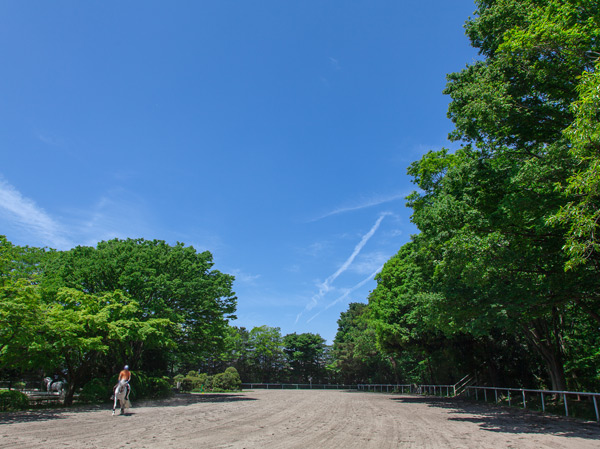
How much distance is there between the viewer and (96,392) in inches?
810

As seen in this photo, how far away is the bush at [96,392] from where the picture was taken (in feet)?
66.3

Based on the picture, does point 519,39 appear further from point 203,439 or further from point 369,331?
point 369,331

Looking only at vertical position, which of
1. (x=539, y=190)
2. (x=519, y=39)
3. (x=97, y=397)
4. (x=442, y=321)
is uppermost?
(x=519, y=39)

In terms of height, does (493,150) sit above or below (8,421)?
above

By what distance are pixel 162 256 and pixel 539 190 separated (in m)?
23.2

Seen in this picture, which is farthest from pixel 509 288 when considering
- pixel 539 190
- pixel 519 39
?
pixel 519 39

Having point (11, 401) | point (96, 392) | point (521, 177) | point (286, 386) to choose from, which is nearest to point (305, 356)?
point (286, 386)

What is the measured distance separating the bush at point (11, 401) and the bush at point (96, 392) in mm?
Answer: 3690

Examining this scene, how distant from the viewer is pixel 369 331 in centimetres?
4112

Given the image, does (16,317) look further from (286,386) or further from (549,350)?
(286,386)

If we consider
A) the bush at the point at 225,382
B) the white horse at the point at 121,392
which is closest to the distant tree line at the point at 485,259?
the white horse at the point at 121,392

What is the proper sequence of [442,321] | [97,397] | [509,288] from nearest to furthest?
[509,288] → [442,321] → [97,397]

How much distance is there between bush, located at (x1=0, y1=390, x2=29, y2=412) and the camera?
1607 cm

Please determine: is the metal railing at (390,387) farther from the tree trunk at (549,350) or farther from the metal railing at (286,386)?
the tree trunk at (549,350)
